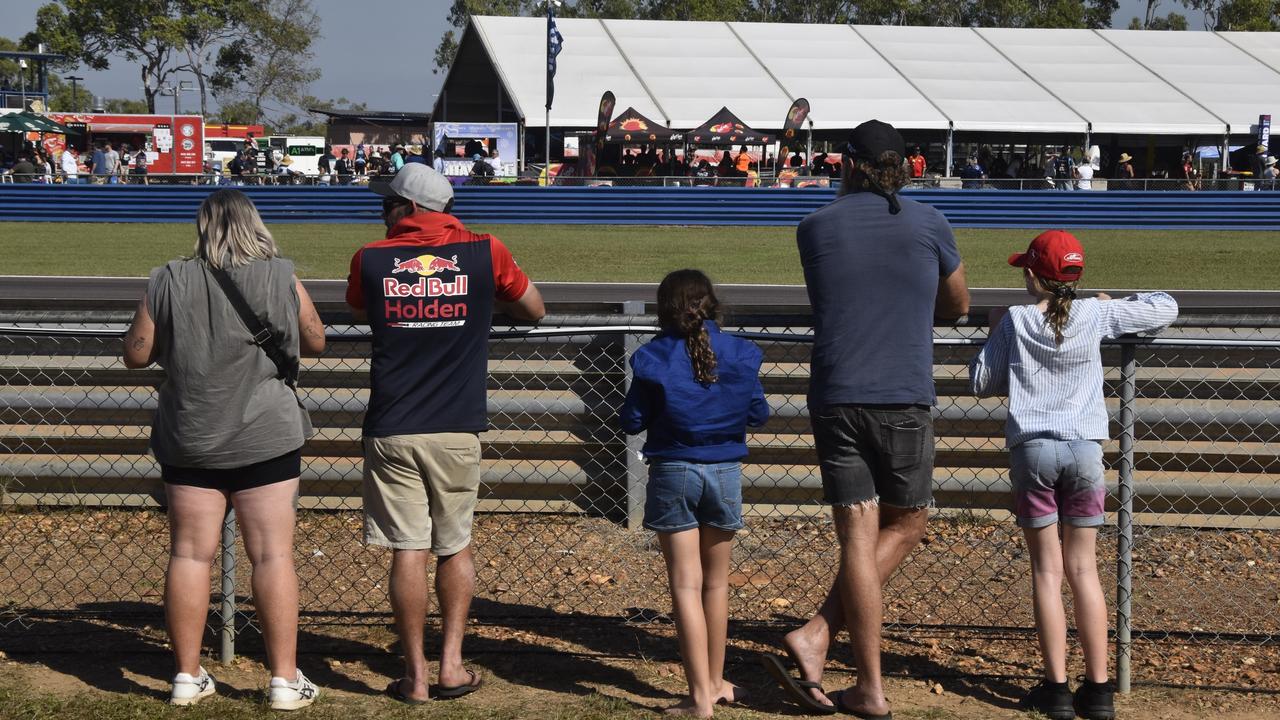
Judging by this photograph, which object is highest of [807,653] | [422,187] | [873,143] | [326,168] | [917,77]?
[917,77]

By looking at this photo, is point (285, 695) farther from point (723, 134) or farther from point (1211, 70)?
point (1211, 70)

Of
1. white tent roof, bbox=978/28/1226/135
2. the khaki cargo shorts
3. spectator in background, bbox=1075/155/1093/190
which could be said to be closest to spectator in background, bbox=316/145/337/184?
spectator in background, bbox=1075/155/1093/190

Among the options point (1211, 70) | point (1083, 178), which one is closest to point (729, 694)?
point (1083, 178)

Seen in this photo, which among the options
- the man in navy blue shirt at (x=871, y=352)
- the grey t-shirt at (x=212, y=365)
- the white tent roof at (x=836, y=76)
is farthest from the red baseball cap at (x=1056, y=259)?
the white tent roof at (x=836, y=76)

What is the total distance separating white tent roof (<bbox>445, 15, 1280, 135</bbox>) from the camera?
36.5m

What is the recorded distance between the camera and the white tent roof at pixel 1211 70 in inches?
1471

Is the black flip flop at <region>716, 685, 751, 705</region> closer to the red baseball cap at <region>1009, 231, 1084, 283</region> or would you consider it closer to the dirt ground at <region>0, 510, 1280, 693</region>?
the dirt ground at <region>0, 510, 1280, 693</region>

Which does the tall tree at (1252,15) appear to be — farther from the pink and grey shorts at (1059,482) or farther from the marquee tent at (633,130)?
the pink and grey shorts at (1059,482)

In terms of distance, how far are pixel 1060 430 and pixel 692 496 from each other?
119cm

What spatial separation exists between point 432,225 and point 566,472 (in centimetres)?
224

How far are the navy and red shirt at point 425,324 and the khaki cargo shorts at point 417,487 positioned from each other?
0.04 metres

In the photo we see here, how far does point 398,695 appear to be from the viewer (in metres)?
4.32

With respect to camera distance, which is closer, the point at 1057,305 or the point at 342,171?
the point at 1057,305

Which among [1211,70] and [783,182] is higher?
[1211,70]
